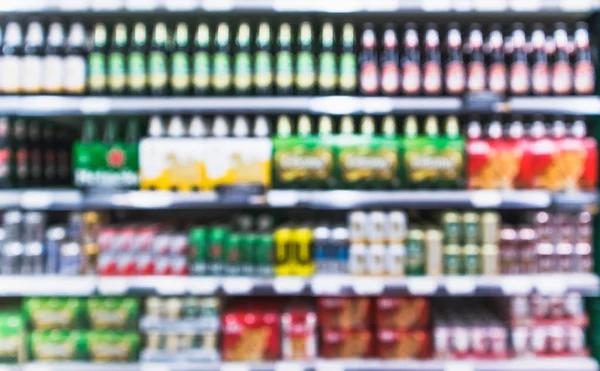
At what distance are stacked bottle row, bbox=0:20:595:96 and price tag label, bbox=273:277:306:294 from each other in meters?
0.93

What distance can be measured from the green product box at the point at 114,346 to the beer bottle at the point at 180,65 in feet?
4.12

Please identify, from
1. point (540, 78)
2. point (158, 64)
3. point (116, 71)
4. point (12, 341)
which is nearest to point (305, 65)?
point (158, 64)

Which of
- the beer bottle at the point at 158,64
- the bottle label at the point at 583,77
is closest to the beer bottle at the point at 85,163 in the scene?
the beer bottle at the point at 158,64

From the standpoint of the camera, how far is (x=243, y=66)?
246 centimetres

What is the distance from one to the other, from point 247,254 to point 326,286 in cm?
42

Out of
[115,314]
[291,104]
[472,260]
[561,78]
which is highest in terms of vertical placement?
[561,78]

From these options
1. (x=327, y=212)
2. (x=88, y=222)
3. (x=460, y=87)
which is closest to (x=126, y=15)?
(x=88, y=222)

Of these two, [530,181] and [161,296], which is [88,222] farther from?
[530,181]

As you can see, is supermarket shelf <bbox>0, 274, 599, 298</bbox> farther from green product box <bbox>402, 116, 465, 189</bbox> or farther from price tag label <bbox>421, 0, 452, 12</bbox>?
price tag label <bbox>421, 0, 452, 12</bbox>

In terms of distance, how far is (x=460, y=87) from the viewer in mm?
2453

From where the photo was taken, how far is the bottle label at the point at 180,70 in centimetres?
246

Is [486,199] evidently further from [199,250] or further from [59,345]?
[59,345]

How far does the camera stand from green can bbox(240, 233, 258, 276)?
247 cm

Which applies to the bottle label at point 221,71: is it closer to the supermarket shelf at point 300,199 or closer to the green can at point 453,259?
the supermarket shelf at point 300,199
